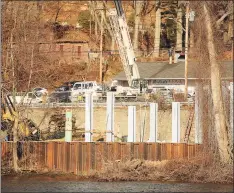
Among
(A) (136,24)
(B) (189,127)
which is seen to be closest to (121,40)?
(B) (189,127)

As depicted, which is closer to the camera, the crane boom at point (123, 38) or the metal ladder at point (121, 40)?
the crane boom at point (123, 38)

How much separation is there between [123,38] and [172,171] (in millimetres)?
16088

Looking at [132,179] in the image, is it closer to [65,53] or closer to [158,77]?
[158,77]

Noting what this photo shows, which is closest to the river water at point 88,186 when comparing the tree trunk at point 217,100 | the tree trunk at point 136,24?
the tree trunk at point 217,100

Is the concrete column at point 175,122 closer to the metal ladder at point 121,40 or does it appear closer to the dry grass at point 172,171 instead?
the dry grass at point 172,171

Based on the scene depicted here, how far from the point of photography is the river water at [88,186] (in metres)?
23.3

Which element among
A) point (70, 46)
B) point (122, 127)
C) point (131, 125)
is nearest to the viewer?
point (131, 125)

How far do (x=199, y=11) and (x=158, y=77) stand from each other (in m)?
20.8

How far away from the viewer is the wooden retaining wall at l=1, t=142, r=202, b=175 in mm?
26406

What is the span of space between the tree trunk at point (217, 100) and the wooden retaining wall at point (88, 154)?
956 millimetres

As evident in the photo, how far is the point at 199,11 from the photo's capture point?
27.7 m

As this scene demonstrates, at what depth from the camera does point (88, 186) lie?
24.3 m

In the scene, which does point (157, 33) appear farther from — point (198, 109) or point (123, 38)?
point (198, 109)

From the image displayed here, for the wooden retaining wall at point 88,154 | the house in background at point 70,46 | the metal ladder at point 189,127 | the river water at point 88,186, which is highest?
the house in background at point 70,46
